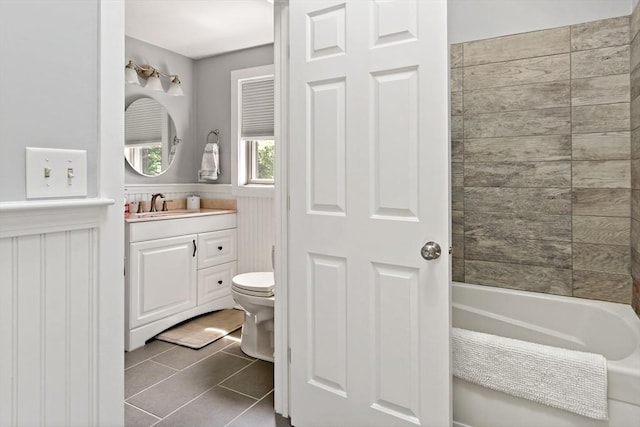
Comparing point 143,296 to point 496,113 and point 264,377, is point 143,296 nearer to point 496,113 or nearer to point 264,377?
point 264,377

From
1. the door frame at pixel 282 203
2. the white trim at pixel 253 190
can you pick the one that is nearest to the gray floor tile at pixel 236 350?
the door frame at pixel 282 203

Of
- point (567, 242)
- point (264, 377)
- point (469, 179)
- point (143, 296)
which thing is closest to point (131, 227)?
point (143, 296)

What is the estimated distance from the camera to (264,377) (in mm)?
2545

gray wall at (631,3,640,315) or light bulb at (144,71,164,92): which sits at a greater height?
light bulb at (144,71,164,92)

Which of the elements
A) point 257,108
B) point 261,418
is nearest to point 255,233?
point 257,108

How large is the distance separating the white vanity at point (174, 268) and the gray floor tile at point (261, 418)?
129 centimetres

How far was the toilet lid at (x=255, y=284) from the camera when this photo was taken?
2.75 meters

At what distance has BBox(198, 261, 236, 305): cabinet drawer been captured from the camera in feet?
11.8

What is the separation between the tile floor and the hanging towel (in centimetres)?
167

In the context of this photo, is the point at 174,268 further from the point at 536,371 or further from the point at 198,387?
the point at 536,371

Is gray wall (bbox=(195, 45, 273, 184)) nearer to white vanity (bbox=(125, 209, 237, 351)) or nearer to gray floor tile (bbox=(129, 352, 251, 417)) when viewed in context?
white vanity (bbox=(125, 209, 237, 351))

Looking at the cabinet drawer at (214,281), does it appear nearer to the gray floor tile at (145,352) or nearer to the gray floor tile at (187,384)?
the gray floor tile at (145,352)

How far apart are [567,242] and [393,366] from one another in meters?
1.20

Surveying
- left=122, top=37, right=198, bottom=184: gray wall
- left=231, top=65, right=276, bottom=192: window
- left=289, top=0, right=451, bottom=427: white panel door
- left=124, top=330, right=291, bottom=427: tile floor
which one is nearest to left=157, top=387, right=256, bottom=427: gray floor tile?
left=124, top=330, right=291, bottom=427: tile floor
